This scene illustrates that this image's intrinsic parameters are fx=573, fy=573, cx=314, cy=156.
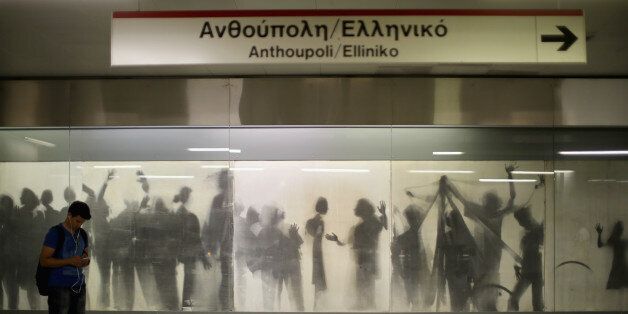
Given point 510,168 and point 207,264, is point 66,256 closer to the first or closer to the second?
point 207,264

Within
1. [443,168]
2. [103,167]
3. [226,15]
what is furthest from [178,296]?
[226,15]

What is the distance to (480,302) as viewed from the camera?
25.9 ft

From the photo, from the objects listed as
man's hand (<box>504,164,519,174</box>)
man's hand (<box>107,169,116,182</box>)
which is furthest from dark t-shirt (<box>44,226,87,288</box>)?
man's hand (<box>504,164,519,174</box>)

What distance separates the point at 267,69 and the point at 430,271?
354 cm

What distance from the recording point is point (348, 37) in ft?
15.8

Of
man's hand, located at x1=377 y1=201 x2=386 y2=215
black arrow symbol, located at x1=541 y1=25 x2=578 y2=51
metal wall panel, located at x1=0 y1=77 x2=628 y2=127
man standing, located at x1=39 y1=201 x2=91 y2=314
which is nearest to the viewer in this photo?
black arrow symbol, located at x1=541 y1=25 x2=578 y2=51

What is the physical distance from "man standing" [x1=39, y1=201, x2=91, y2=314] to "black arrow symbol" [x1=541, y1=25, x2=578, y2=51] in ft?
14.5

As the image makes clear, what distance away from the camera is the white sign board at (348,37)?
4.73 m

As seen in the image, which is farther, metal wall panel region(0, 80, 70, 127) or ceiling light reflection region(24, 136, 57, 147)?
ceiling light reflection region(24, 136, 57, 147)

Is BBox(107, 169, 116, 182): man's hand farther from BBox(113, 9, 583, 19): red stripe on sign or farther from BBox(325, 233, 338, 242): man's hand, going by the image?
BBox(113, 9, 583, 19): red stripe on sign

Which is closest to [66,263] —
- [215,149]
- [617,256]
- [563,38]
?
[215,149]

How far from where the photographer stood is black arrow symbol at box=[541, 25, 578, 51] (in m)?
4.71

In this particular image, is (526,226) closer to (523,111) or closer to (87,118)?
(523,111)

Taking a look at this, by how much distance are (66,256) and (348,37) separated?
11.0 feet
